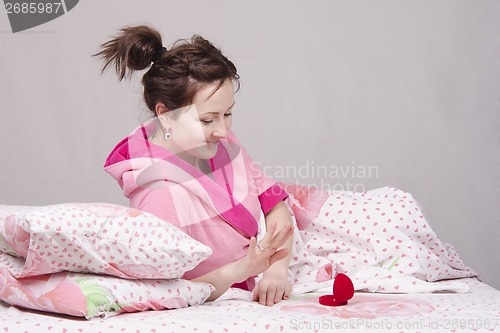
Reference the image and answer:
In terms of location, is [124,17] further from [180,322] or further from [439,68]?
[180,322]

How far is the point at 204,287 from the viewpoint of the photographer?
151cm

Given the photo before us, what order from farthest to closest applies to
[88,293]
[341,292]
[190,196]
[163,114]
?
[163,114] → [190,196] → [341,292] → [88,293]

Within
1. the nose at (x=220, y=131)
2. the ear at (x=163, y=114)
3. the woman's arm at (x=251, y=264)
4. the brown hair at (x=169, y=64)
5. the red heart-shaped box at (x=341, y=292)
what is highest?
the brown hair at (x=169, y=64)

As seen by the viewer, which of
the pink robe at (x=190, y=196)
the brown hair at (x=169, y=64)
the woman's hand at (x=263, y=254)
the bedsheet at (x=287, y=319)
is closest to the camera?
the bedsheet at (x=287, y=319)

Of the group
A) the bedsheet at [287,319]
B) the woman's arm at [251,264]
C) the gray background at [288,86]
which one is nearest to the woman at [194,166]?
the woman's arm at [251,264]

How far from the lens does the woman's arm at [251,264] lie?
4.90 ft

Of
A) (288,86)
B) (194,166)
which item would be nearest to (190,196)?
(194,166)

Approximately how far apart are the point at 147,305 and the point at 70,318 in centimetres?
15

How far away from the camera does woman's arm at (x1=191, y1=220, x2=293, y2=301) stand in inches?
58.8

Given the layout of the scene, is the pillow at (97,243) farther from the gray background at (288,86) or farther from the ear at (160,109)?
the gray background at (288,86)

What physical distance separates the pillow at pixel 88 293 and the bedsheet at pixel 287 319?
0.02 m

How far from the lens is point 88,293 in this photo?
1.35 metres

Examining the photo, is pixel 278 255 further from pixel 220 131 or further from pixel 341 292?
pixel 220 131

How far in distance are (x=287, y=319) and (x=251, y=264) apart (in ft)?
0.64
